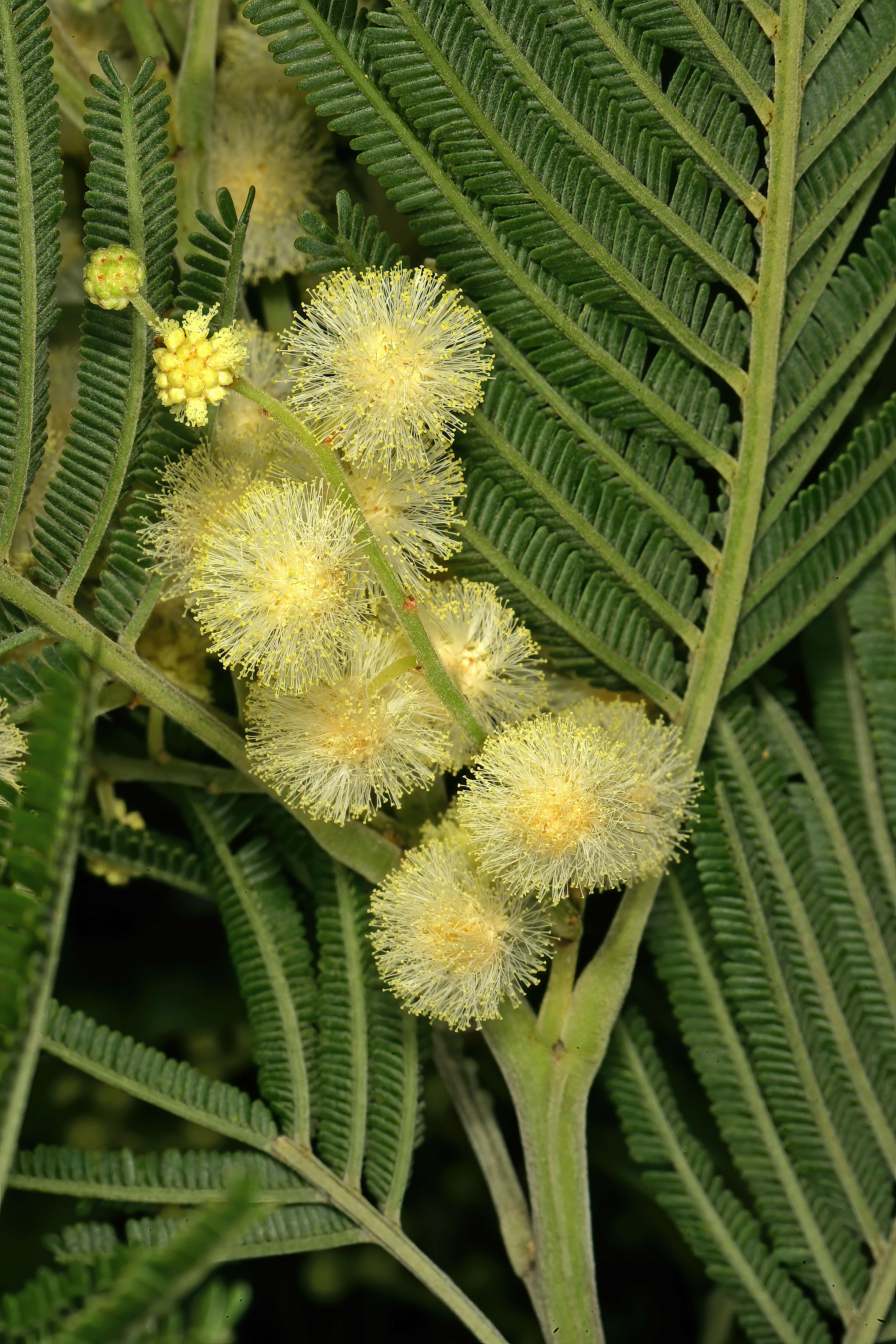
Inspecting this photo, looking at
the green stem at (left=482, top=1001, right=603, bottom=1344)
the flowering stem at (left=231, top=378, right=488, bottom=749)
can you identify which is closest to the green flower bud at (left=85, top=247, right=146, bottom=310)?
the flowering stem at (left=231, top=378, right=488, bottom=749)

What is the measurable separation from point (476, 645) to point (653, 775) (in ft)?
1.11

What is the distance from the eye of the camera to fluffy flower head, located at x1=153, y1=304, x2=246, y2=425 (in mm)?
1421

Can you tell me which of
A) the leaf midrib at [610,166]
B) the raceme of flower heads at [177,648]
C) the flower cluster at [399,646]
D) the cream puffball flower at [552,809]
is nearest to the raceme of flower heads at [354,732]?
the flower cluster at [399,646]

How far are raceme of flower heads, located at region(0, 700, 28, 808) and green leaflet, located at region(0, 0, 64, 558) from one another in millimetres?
394

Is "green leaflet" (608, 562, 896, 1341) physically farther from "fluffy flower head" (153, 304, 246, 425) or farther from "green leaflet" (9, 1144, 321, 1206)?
"fluffy flower head" (153, 304, 246, 425)

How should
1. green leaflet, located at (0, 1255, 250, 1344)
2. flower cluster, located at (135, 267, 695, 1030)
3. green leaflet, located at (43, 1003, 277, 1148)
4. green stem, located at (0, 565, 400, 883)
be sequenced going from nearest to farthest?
green leaflet, located at (0, 1255, 250, 1344), flower cluster, located at (135, 267, 695, 1030), green stem, located at (0, 565, 400, 883), green leaflet, located at (43, 1003, 277, 1148)

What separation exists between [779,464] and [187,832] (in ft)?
4.53

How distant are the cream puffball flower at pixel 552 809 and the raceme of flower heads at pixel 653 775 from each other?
0.10ft

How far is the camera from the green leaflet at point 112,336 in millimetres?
1466

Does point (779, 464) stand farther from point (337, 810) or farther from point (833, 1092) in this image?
point (833, 1092)

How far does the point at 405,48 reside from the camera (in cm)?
152

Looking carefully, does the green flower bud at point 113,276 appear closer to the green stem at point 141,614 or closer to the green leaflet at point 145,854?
the green stem at point 141,614

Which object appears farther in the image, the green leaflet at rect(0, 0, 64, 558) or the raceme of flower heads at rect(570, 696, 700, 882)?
the raceme of flower heads at rect(570, 696, 700, 882)

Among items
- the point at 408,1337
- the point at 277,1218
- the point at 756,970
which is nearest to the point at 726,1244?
the point at 756,970
